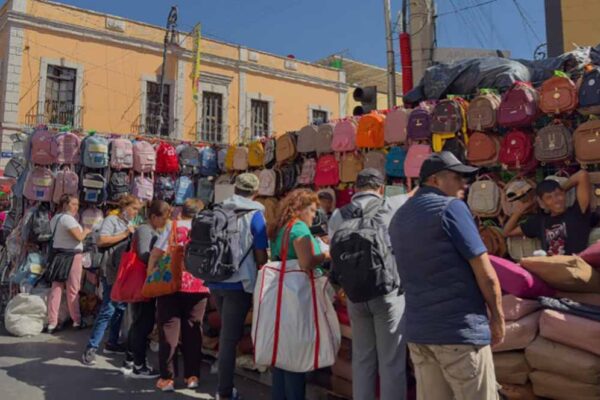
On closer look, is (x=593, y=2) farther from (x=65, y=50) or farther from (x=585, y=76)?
(x=65, y=50)

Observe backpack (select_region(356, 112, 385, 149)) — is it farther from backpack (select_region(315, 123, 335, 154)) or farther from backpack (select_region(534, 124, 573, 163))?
backpack (select_region(534, 124, 573, 163))

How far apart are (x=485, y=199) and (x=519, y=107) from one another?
0.95 metres

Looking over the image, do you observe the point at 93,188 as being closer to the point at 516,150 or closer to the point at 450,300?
the point at 516,150

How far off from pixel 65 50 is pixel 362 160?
696 inches

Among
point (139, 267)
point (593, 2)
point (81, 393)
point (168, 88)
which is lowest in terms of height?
point (81, 393)

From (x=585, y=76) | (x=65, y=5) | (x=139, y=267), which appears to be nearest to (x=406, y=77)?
(x=585, y=76)

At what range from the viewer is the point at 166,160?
28.5ft

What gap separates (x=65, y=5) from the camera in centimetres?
2005

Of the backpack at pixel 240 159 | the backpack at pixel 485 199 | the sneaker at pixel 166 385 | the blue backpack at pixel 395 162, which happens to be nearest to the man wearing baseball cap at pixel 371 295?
the sneaker at pixel 166 385

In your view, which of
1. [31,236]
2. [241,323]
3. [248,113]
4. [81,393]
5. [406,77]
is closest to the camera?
[241,323]

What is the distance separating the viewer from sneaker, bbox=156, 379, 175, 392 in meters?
4.43

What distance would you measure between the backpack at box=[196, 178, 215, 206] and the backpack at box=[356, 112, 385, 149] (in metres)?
3.62

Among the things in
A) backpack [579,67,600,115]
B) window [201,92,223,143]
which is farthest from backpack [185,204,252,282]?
window [201,92,223,143]

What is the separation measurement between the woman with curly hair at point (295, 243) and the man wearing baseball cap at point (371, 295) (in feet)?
1.04
